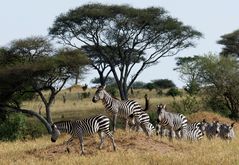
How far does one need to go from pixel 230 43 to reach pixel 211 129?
2703 cm

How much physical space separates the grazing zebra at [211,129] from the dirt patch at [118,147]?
5685mm

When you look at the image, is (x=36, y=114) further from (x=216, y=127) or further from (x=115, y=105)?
(x=115, y=105)

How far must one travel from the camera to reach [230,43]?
160 ft

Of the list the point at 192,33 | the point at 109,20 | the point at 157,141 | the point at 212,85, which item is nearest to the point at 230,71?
the point at 212,85

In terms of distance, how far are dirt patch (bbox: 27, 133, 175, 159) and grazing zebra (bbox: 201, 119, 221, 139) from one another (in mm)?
5685

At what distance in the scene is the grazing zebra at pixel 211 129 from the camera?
73.2ft

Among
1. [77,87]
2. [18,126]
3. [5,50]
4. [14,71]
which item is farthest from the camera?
[77,87]

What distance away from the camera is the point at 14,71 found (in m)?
30.8

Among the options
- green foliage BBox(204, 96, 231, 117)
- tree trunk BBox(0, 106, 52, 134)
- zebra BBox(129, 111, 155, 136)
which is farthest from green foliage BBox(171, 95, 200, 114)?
zebra BBox(129, 111, 155, 136)

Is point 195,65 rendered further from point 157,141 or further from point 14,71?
point 157,141

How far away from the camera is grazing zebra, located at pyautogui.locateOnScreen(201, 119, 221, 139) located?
22297 millimetres

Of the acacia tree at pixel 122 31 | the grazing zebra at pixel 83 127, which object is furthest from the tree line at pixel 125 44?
the grazing zebra at pixel 83 127

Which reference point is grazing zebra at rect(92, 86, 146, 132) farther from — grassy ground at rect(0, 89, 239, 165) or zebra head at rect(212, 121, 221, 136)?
zebra head at rect(212, 121, 221, 136)

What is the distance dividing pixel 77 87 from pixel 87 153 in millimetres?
47946
